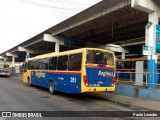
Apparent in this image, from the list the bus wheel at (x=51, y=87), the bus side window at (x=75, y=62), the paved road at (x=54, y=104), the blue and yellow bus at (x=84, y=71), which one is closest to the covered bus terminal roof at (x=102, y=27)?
the blue and yellow bus at (x=84, y=71)

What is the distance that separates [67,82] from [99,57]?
2.41 meters

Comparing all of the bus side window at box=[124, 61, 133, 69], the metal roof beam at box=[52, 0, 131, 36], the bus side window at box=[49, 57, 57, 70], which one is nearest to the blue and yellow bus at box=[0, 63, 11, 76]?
the metal roof beam at box=[52, 0, 131, 36]

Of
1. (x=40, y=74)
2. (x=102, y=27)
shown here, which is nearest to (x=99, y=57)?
(x=40, y=74)

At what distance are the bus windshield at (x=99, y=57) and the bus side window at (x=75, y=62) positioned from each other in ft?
1.71

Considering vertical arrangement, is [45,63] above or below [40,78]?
above

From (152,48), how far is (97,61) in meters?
4.29

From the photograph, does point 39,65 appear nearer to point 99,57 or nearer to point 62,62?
point 62,62

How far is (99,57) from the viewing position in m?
13.5

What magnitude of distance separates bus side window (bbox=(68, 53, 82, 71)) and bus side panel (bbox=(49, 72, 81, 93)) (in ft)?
1.27

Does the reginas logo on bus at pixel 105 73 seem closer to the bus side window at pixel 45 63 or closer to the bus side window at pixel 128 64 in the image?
the bus side window at pixel 45 63

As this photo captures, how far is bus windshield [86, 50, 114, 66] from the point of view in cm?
1308

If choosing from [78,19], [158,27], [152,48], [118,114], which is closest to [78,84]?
[118,114]

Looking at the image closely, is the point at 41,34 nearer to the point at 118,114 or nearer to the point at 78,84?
the point at 78,84

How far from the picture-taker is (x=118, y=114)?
9.78 m
